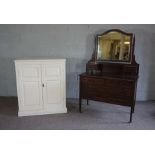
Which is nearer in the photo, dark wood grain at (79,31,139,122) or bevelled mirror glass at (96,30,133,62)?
dark wood grain at (79,31,139,122)

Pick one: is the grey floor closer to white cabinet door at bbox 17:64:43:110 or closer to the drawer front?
white cabinet door at bbox 17:64:43:110

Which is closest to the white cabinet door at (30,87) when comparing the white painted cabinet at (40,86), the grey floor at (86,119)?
the white painted cabinet at (40,86)

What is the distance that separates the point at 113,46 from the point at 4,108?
250cm

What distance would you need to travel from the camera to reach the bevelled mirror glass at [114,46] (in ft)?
10.7

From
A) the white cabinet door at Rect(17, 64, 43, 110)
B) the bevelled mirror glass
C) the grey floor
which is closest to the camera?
the grey floor

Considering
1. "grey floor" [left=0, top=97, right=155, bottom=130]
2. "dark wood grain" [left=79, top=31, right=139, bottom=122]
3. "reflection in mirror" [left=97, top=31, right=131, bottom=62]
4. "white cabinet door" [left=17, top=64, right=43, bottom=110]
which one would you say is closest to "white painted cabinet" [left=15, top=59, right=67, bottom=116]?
"white cabinet door" [left=17, top=64, right=43, bottom=110]

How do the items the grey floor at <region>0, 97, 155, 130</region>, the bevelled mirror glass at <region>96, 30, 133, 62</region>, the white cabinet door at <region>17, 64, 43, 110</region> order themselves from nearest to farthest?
the grey floor at <region>0, 97, 155, 130</region> < the white cabinet door at <region>17, 64, 43, 110</region> < the bevelled mirror glass at <region>96, 30, 133, 62</region>

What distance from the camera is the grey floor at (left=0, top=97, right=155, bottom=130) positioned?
2682mm

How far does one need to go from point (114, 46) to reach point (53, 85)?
1412mm

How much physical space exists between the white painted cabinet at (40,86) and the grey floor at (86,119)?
0.17 metres

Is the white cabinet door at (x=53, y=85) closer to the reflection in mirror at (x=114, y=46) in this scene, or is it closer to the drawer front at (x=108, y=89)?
the drawer front at (x=108, y=89)

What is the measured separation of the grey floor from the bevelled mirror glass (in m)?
1.02
